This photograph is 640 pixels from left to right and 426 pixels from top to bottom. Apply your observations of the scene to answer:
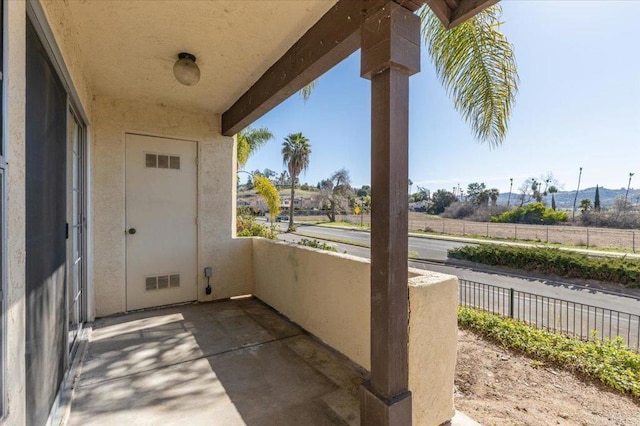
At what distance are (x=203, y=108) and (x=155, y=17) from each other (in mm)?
2003

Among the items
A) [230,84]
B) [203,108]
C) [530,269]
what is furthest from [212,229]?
[530,269]

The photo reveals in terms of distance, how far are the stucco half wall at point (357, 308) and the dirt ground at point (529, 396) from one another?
25.0 inches

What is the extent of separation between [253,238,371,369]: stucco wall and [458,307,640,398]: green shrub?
8.17 ft

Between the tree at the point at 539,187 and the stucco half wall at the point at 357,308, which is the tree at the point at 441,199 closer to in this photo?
the tree at the point at 539,187

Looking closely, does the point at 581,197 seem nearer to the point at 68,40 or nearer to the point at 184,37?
the point at 184,37

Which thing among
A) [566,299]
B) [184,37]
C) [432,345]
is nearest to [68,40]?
[184,37]

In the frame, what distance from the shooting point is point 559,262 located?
32.9 ft

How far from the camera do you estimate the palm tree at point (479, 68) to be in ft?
11.9

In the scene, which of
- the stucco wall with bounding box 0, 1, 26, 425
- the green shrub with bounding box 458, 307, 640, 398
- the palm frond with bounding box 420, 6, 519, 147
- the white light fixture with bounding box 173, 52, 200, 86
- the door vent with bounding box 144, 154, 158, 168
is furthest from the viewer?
the door vent with bounding box 144, 154, 158, 168

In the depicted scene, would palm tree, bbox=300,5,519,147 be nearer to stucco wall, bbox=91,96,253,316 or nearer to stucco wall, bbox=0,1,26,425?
stucco wall, bbox=91,96,253,316

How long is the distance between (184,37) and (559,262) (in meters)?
12.4

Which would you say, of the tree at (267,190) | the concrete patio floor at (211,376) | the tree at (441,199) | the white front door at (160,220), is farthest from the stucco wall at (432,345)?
the tree at (441,199)

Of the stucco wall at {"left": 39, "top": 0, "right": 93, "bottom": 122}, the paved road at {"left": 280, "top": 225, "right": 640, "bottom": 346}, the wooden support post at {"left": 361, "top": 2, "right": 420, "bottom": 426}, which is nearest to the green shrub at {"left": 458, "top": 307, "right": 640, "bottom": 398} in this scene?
the paved road at {"left": 280, "top": 225, "right": 640, "bottom": 346}

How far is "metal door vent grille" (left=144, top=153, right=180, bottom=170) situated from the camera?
408cm
